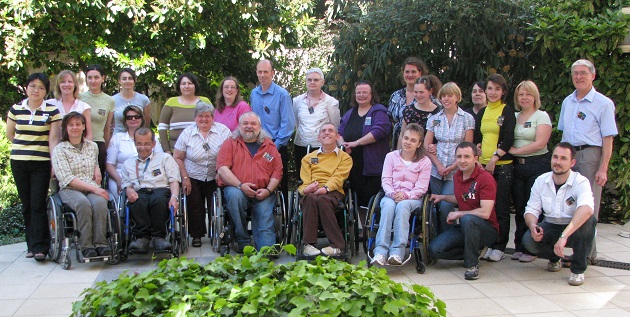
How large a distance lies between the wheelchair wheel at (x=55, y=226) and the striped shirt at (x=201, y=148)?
3.49 ft

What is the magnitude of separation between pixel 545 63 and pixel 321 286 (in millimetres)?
4779

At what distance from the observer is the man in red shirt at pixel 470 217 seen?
4.57 metres

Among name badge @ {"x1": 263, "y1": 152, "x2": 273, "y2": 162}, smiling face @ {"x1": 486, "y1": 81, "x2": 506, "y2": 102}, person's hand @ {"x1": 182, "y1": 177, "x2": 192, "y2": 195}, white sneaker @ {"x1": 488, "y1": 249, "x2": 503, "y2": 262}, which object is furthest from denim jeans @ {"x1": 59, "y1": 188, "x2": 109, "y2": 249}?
smiling face @ {"x1": 486, "y1": 81, "x2": 506, "y2": 102}

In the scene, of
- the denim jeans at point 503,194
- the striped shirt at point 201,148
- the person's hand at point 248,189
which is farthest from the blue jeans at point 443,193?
the striped shirt at point 201,148

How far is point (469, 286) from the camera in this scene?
14.3 feet

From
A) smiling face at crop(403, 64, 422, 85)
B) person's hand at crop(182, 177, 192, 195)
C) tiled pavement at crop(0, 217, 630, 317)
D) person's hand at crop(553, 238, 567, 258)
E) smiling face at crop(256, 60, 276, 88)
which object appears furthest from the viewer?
smiling face at crop(256, 60, 276, 88)

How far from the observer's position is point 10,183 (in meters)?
6.95

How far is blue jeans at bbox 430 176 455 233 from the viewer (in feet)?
16.2

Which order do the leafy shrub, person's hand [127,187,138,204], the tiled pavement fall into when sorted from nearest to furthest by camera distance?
the leafy shrub
the tiled pavement
person's hand [127,187,138,204]

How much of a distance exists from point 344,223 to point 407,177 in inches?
23.9

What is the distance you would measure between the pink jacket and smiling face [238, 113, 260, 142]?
109 cm

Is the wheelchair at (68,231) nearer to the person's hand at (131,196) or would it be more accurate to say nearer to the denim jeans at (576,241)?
the person's hand at (131,196)

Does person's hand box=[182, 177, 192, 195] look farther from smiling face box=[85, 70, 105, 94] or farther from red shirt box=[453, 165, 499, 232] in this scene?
red shirt box=[453, 165, 499, 232]

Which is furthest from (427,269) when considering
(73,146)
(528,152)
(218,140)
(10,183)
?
(10,183)
